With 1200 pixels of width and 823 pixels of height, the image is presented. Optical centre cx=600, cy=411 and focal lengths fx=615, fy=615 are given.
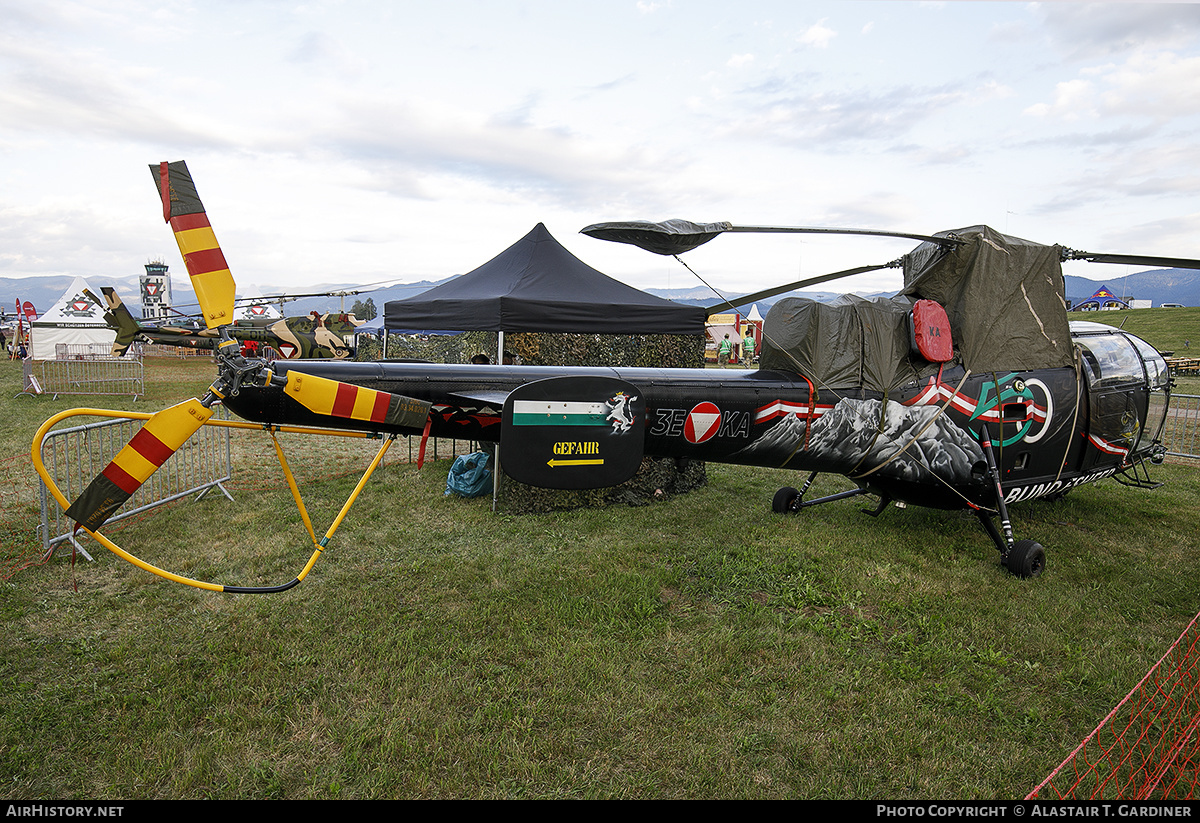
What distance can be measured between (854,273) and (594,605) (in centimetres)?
331

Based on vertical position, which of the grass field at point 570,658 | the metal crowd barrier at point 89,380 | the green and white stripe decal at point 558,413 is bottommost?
the grass field at point 570,658

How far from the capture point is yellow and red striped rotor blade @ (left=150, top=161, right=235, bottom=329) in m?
2.96

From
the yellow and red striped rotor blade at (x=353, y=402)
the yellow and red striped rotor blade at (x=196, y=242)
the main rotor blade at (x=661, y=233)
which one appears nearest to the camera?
the yellow and red striped rotor blade at (x=196, y=242)

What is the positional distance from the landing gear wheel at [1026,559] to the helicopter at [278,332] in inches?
612

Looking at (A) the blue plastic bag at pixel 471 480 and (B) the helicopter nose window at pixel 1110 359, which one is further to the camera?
(A) the blue plastic bag at pixel 471 480

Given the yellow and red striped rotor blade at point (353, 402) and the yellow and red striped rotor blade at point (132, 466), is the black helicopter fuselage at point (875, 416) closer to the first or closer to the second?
the yellow and red striped rotor blade at point (353, 402)

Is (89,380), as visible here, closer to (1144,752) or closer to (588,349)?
(588,349)

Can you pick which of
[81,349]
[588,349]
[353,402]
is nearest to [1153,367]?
[588,349]

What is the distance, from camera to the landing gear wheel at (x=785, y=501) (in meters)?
6.57

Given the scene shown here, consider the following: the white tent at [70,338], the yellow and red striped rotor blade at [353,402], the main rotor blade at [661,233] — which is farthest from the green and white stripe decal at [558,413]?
the white tent at [70,338]

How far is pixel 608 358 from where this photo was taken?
7.45 meters

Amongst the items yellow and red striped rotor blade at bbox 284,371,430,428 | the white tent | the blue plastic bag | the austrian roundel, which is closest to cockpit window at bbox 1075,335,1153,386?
the austrian roundel

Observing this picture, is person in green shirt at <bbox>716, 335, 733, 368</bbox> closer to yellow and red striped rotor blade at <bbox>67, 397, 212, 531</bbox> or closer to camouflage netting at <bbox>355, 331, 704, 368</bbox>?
camouflage netting at <bbox>355, 331, 704, 368</bbox>
